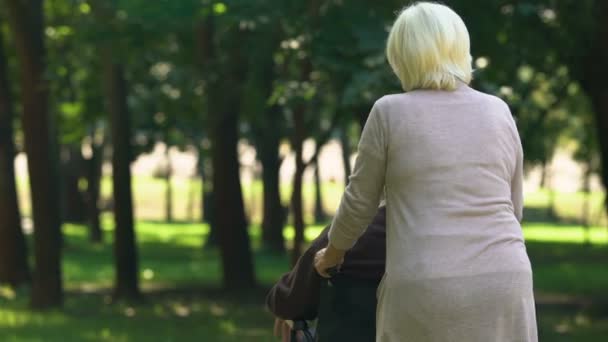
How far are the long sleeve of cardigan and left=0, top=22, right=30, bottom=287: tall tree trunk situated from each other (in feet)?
58.0

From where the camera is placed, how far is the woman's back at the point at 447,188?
3.73 m

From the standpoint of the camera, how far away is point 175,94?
1856 cm

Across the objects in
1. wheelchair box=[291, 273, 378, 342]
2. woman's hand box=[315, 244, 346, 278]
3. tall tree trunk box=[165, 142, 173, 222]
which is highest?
woman's hand box=[315, 244, 346, 278]

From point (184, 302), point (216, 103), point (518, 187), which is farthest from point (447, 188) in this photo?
point (184, 302)

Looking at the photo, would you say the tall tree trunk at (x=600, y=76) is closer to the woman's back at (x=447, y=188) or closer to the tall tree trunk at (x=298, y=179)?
the tall tree trunk at (x=298, y=179)

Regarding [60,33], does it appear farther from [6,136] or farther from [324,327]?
[324,327]

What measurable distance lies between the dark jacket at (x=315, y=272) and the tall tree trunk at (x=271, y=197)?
20.9 meters

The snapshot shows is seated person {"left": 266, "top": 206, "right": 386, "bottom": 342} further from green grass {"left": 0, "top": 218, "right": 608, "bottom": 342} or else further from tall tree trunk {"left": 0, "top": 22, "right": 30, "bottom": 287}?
tall tree trunk {"left": 0, "top": 22, "right": 30, "bottom": 287}

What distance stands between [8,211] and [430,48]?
18446mm

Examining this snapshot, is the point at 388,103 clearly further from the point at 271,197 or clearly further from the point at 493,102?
the point at 271,197

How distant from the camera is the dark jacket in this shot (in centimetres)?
414

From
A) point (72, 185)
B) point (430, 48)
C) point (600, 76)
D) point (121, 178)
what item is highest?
point (430, 48)

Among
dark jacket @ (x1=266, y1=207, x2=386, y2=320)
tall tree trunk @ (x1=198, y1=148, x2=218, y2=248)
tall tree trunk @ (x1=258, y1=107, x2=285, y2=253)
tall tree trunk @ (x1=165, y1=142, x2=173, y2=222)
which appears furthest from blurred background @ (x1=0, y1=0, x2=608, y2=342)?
tall tree trunk @ (x1=165, y1=142, x2=173, y2=222)

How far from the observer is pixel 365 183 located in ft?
12.6
